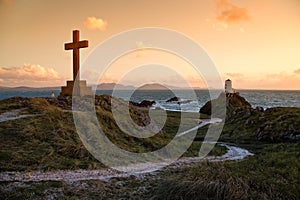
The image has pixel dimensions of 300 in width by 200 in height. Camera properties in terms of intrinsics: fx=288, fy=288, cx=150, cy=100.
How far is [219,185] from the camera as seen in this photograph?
809 centimetres

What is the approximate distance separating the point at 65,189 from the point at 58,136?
5.56 meters

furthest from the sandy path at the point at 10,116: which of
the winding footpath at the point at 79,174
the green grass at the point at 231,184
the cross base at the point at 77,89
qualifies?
the green grass at the point at 231,184

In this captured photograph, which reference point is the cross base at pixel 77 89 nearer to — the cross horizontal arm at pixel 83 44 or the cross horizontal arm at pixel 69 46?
the cross horizontal arm at pixel 69 46

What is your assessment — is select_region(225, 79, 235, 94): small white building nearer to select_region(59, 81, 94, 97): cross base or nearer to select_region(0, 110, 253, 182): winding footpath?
select_region(59, 81, 94, 97): cross base

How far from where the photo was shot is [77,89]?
19.6m

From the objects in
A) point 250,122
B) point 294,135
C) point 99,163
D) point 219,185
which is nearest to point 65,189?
point 99,163

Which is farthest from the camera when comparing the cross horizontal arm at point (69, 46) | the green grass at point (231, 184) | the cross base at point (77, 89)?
the cross horizontal arm at point (69, 46)

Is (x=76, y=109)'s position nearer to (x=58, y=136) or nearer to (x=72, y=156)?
(x=58, y=136)

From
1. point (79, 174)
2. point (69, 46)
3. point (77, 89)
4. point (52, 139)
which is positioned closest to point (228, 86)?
point (77, 89)

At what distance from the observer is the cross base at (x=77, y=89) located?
1961 cm

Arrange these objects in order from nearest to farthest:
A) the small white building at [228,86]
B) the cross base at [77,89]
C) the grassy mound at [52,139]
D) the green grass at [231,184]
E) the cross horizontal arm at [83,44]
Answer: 1. the green grass at [231,184]
2. the grassy mound at [52,139]
3. the cross horizontal arm at [83,44]
4. the cross base at [77,89]
5. the small white building at [228,86]

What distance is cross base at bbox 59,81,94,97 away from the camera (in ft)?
64.3

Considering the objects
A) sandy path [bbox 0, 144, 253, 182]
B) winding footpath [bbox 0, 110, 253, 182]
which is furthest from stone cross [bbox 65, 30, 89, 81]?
sandy path [bbox 0, 144, 253, 182]

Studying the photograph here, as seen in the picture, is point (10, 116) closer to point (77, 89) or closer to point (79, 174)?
point (77, 89)
